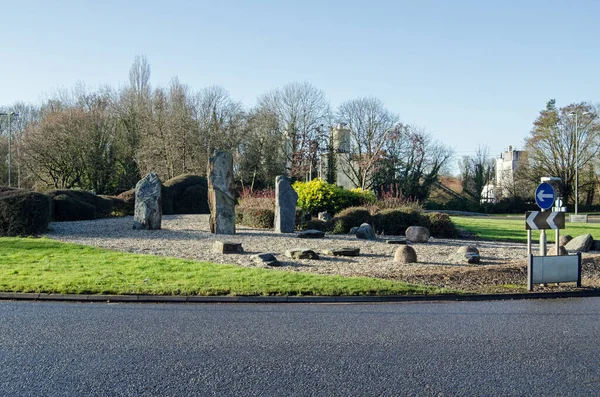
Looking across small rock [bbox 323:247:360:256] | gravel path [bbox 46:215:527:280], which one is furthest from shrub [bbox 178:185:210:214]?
small rock [bbox 323:247:360:256]

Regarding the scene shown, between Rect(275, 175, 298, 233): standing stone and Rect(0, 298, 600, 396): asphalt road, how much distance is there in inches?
425

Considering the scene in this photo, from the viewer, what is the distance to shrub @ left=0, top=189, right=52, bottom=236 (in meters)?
17.5

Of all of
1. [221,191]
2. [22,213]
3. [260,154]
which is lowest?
[22,213]

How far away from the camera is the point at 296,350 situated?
19.9 ft

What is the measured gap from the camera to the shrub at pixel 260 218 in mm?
21516

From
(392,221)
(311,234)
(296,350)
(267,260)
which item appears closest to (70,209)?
(311,234)

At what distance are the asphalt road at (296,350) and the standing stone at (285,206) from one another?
35.4 feet

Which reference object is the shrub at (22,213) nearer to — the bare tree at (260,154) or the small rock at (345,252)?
the small rock at (345,252)

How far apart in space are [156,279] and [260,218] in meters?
11.0

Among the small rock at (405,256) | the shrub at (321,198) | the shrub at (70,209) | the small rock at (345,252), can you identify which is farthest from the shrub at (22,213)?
the small rock at (405,256)

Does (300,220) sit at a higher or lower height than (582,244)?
higher

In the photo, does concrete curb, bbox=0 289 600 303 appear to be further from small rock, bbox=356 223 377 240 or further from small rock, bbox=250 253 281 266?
small rock, bbox=356 223 377 240

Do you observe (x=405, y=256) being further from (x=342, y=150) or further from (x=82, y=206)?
(x=342, y=150)

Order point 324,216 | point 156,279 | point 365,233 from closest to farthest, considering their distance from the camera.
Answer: point 156,279
point 365,233
point 324,216
